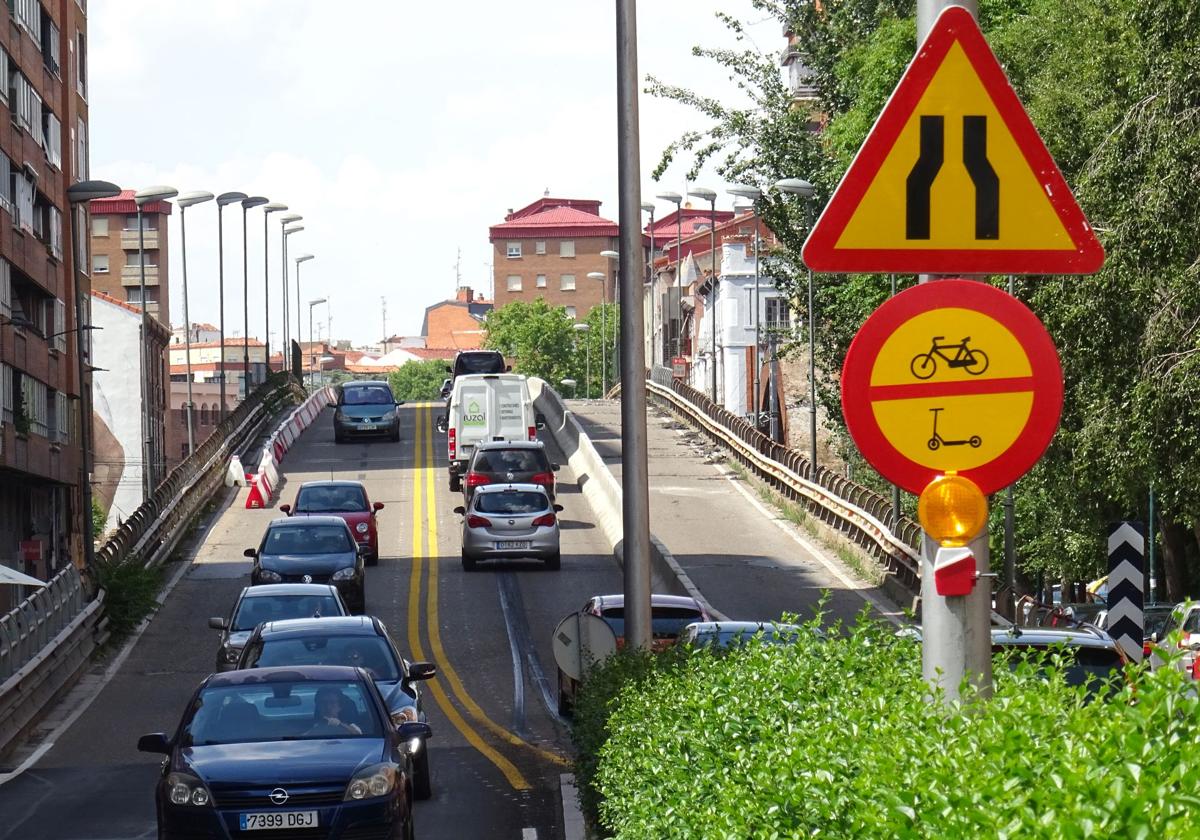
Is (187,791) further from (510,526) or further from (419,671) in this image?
(510,526)

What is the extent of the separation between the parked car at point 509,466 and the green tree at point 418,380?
142 metres

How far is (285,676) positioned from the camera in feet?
47.9

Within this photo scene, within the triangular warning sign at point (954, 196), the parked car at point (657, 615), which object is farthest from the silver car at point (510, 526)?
the triangular warning sign at point (954, 196)

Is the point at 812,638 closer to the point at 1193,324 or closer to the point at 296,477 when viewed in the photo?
the point at 1193,324

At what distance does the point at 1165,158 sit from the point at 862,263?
55.7ft

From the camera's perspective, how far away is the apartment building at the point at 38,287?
47.3 metres

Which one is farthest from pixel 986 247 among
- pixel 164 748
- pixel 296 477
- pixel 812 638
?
pixel 296 477

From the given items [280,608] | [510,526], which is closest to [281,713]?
[280,608]

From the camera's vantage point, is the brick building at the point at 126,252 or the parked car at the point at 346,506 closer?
the parked car at the point at 346,506

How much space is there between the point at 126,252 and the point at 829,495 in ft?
361

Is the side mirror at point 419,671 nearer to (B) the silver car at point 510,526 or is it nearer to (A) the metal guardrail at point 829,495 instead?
(A) the metal guardrail at point 829,495

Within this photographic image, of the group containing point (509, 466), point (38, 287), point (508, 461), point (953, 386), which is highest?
point (38, 287)

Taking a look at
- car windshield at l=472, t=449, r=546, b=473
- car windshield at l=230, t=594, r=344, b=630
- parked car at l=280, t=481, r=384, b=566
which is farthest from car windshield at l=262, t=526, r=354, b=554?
car windshield at l=472, t=449, r=546, b=473

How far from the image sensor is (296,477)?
57844 millimetres
